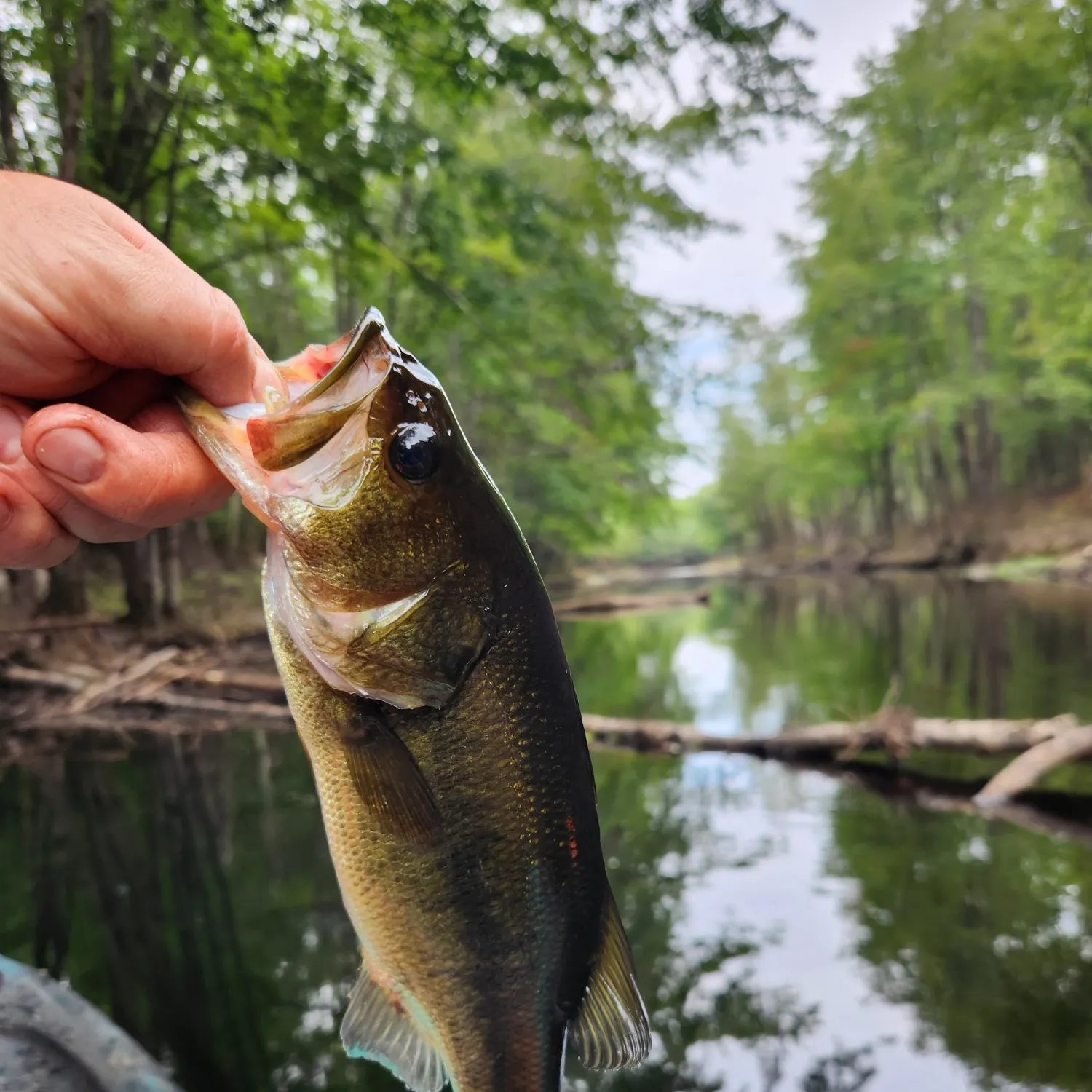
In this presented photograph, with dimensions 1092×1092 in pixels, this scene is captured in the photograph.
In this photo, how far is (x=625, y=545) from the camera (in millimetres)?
72000

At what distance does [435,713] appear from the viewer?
1416 mm

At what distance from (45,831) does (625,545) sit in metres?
67.5

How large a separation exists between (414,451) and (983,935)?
4.49 m

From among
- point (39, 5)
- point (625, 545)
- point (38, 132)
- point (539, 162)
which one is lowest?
point (625, 545)

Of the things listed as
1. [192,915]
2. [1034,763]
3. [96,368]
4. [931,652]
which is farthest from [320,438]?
[931,652]

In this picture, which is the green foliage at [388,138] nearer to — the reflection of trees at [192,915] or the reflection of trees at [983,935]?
the reflection of trees at [192,915]

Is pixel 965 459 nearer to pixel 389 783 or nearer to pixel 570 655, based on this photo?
pixel 570 655

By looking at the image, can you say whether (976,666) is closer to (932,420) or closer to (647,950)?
(647,950)

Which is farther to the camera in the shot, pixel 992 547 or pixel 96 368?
pixel 992 547

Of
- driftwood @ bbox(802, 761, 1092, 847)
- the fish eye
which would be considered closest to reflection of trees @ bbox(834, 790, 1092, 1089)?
driftwood @ bbox(802, 761, 1092, 847)

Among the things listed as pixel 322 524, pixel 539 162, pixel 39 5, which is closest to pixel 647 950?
pixel 322 524

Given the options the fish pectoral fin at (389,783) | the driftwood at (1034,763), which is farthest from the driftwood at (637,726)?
the fish pectoral fin at (389,783)

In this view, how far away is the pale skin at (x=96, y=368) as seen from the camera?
1.34m

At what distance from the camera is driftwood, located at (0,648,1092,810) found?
5.62 metres
